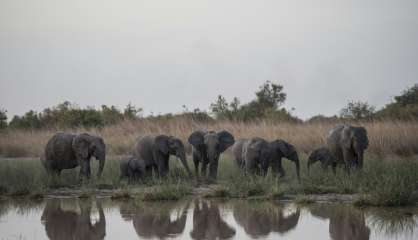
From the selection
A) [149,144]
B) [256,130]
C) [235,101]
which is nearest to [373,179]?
[149,144]

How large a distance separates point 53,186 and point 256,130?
10.9 metres

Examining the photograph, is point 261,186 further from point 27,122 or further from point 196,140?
point 27,122

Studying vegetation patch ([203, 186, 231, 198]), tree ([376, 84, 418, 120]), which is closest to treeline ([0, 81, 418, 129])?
tree ([376, 84, 418, 120])

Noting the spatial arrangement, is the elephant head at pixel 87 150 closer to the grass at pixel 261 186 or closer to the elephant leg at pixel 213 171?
the grass at pixel 261 186

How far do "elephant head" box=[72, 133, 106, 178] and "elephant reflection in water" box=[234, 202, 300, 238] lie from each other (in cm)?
525

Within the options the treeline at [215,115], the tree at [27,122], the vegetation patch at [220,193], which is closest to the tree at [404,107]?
the treeline at [215,115]

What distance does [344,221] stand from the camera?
43.7ft

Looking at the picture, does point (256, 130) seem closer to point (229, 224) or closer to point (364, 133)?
point (364, 133)

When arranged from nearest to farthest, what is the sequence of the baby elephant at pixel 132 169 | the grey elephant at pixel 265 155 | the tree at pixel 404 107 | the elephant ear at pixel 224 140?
the grey elephant at pixel 265 155 < the baby elephant at pixel 132 169 < the elephant ear at pixel 224 140 < the tree at pixel 404 107

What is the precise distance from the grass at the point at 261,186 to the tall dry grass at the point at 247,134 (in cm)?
564

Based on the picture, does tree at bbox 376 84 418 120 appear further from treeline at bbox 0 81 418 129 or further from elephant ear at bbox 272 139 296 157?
elephant ear at bbox 272 139 296 157

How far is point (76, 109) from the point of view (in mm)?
39812

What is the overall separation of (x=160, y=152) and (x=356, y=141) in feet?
15.2

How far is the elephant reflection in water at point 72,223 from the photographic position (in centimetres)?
1245
